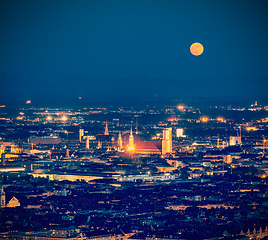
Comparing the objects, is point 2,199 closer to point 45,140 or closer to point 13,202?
point 13,202

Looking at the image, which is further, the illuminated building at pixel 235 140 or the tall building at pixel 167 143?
the illuminated building at pixel 235 140

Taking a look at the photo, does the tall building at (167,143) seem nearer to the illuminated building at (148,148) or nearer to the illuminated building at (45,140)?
the illuminated building at (148,148)

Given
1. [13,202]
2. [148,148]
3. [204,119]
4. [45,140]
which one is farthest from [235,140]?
[13,202]

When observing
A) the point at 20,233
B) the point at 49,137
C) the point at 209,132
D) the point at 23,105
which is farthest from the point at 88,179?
the point at 23,105

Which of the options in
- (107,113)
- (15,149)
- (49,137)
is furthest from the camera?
(107,113)

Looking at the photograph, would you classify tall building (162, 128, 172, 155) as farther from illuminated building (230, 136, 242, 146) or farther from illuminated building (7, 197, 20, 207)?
illuminated building (7, 197, 20, 207)

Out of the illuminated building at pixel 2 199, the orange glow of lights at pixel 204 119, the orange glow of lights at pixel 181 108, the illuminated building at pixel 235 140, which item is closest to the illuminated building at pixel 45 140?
the illuminated building at pixel 235 140

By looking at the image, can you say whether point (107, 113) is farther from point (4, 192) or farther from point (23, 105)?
point (4, 192)

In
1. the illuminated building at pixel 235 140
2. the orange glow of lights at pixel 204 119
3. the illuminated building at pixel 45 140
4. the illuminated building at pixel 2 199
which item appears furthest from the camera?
the orange glow of lights at pixel 204 119

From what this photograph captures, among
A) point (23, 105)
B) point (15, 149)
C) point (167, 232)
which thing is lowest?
point (167, 232)

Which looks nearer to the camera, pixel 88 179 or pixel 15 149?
pixel 88 179

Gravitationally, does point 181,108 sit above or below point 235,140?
above
